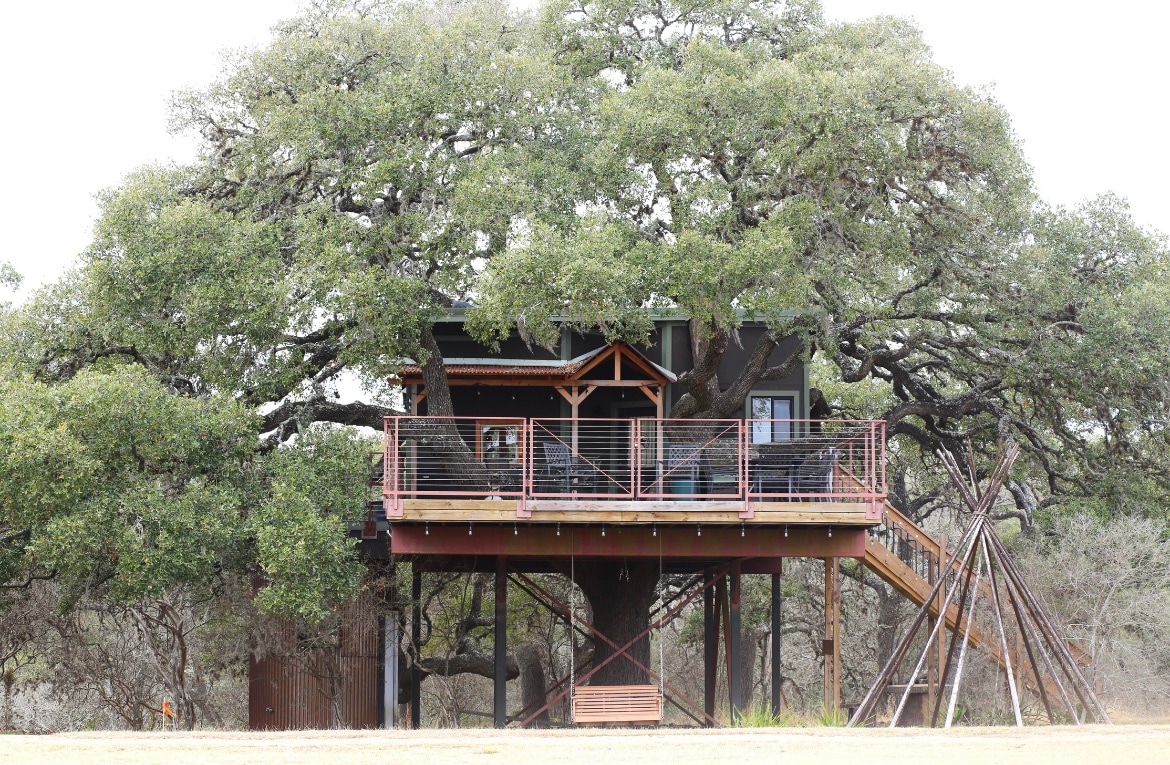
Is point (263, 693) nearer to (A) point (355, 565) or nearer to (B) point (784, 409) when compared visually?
(A) point (355, 565)

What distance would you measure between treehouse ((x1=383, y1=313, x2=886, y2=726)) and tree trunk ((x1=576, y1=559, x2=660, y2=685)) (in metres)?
0.03

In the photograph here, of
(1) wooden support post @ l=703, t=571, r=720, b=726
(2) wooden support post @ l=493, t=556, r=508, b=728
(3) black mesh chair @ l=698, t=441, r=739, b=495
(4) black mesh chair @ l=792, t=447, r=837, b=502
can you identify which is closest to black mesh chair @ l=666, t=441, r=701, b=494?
(3) black mesh chair @ l=698, t=441, r=739, b=495

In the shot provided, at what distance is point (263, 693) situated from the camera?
73.0 feet

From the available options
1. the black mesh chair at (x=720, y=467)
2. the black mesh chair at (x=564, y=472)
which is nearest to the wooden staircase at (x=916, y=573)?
the black mesh chair at (x=720, y=467)

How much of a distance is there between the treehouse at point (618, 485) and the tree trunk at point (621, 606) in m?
0.03

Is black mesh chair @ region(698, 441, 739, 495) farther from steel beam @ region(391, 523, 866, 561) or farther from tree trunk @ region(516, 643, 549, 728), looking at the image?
tree trunk @ region(516, 643, 549, 728)

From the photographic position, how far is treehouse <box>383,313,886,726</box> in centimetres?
1698

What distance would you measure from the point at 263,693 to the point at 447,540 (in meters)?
6.86

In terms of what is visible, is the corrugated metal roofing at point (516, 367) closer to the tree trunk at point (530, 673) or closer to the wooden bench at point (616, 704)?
the wooden bench at point (616, 704)

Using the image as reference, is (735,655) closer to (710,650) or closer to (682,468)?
(682,468)

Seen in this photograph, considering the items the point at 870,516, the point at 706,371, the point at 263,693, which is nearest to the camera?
the point at 870,516

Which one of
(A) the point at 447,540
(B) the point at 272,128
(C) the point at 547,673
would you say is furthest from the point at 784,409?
(C) the point at 547,673

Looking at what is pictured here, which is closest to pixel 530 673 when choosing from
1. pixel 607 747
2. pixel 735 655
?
pixel 735 655

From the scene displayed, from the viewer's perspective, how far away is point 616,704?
57.9 ft
